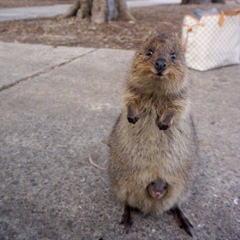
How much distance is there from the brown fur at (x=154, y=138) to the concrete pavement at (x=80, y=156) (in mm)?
175

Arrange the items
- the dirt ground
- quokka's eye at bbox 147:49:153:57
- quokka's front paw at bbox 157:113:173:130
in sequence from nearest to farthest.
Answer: quokka's front paw at bbox 157:113:173:130, quokka's eye at bbox 147:49:153:57, the dirt ground

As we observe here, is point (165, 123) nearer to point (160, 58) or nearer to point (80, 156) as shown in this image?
point (160, 58)

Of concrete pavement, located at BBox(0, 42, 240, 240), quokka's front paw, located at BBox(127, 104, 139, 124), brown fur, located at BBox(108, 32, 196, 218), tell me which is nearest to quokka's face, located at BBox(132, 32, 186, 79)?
brown fur, located at BBox(108, 32, 196, 218)

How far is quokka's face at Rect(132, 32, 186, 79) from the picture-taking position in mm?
1900

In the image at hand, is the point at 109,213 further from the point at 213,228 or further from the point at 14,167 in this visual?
the point at 14,167

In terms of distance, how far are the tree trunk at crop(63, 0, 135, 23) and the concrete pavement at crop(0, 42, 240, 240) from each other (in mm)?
4020

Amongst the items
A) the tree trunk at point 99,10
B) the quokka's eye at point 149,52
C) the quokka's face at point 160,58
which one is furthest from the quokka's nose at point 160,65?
the tree trunk at point 99,10

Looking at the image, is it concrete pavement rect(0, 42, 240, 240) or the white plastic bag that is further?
the white plastic bag

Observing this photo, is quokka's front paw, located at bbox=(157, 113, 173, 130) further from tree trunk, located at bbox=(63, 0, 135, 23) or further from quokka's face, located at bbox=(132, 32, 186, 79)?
tree trunk, located at bbox=(63, 0, 135, 23)

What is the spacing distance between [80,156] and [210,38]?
3.10 metres

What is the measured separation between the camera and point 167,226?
194 cm

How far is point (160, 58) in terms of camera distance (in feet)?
6.25

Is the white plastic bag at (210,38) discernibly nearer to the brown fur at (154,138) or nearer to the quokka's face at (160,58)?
the quokka's face at (160,58)

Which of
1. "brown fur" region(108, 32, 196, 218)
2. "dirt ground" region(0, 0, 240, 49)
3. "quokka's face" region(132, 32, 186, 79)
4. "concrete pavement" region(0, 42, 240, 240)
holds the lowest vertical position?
"dirt ground" region(0, 0, 240, 49)
